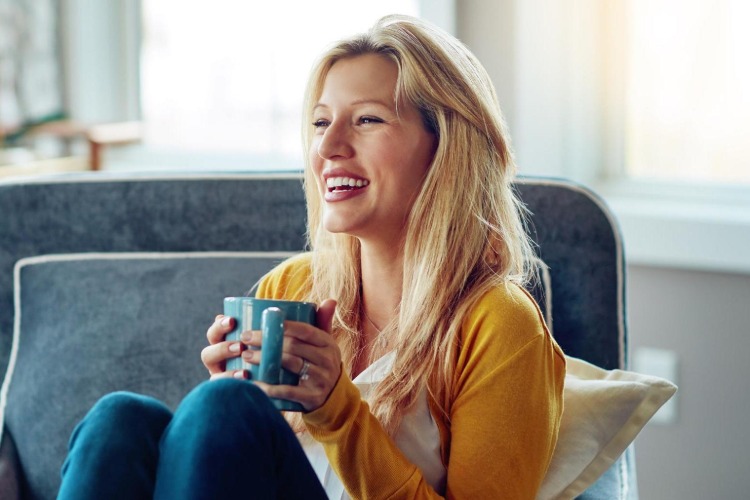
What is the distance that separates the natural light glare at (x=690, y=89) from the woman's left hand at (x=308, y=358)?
4.34ft

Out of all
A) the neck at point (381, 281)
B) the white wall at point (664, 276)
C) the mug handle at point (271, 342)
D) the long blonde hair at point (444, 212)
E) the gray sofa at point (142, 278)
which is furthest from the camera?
the white wall at point (664, 276)

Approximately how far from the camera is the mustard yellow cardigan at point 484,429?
111 centimetres

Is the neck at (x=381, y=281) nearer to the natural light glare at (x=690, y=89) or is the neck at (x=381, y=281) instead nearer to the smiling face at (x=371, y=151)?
the smiling face at (x=371, y=151)

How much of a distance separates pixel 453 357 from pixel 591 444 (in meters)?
0.23

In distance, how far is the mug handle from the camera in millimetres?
988

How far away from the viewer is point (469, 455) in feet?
3.67

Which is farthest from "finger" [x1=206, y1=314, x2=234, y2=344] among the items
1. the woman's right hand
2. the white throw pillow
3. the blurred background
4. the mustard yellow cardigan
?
the blurred background

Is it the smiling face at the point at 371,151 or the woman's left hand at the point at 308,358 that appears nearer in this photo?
the woman's left hand at the point at 308,358

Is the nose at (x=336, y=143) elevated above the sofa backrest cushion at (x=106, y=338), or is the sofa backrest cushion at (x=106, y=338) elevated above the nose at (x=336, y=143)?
the nose at (x=336, y=143)

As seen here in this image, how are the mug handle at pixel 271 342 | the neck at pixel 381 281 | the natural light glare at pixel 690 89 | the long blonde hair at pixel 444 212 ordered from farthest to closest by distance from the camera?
the natural light glare at pixel 690 89
the neck at pixel 381 281
the long blonde hair at pixel 444 212
the mug handle at pixel 271 342

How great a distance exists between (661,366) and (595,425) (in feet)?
2.58

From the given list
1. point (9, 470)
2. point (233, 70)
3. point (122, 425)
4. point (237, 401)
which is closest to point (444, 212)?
point (237, 401)

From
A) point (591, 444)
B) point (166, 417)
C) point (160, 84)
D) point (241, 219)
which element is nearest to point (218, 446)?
point (166, 417)

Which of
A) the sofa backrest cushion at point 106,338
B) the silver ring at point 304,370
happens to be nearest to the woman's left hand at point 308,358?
the silver ring at point 304,370
